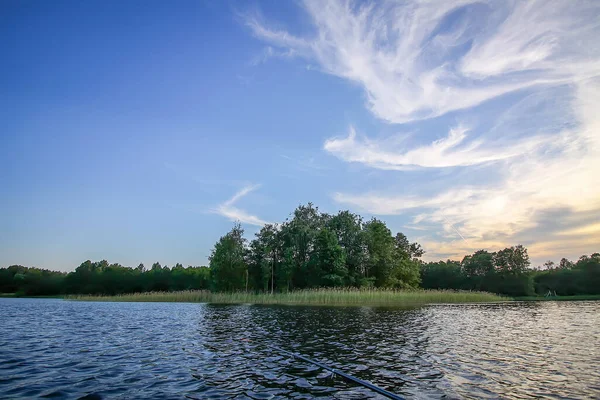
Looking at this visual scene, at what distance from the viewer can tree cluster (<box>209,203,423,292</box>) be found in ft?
227

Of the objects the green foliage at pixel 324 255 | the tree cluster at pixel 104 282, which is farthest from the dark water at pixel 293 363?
the tree cluster at pixel 104 282

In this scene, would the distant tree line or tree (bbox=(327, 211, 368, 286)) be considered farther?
the distant tree line

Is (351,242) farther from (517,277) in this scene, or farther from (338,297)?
(517,277)

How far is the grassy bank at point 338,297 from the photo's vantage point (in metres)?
45.2

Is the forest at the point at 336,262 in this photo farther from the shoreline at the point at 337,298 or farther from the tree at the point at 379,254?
the shoreline at the point at 337,298

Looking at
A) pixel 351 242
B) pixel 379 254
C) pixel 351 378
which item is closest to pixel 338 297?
pixel 351 242

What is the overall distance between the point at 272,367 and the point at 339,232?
65878mm

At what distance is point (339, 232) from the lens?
76.2 m

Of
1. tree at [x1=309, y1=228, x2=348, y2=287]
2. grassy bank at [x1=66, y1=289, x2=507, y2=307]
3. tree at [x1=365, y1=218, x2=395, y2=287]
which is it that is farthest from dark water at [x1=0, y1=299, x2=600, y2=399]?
tree at [x1=365, y1=218, x2=395, y2=287]

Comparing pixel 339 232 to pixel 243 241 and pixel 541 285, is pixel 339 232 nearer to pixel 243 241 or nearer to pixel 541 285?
pixel 243 241

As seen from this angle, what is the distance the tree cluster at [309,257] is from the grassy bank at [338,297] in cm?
1549

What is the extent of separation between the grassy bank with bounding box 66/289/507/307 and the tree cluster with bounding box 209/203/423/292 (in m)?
15.5

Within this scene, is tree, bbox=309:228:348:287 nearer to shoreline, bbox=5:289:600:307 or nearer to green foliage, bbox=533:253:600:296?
shoreline, bbox=5:289:600:307

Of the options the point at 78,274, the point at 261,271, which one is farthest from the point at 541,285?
the point at 78,274
